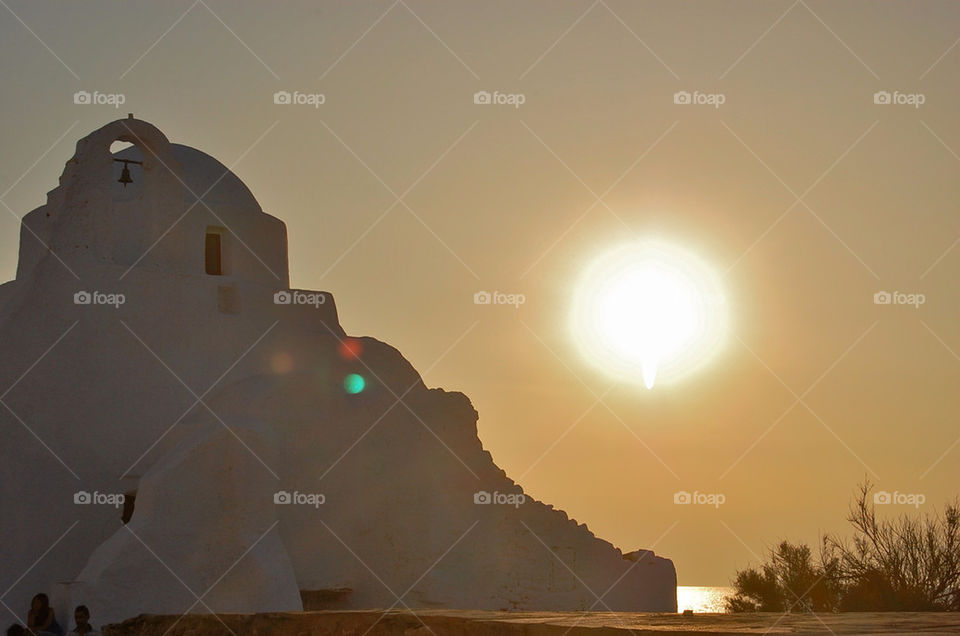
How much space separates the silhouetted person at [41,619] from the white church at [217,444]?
129mm

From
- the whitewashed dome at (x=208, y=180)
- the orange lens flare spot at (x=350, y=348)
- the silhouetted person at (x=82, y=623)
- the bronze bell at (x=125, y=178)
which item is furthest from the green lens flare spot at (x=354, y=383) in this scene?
the silhouetted person at (x=82, y=623)

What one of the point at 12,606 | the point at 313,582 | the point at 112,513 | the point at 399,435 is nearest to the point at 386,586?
the point at 313,582

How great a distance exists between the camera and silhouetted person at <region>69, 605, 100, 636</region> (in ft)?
43.9

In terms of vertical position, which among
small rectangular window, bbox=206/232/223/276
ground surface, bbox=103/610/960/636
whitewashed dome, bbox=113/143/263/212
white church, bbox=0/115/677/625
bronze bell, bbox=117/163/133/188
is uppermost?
whitewashed dome, bbox=113/143/263/212

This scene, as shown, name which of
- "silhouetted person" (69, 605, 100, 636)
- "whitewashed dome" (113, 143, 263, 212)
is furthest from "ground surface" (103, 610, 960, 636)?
"whitewashed dome" (113, 143, 263, 212)

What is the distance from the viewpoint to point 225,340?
17484 mm

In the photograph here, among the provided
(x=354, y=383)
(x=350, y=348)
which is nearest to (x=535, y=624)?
(x=354, y=383)

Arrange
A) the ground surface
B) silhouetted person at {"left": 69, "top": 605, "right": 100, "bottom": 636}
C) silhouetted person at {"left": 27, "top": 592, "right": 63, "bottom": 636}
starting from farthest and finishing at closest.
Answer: silhouetted person at {"left": 27, "top": 592, "right": 63, "bottom": 636}
silhouetted person at {"left": 69, "top": 605, "right": 100, "bottom": 636}
the ground surface

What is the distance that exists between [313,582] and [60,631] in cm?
384

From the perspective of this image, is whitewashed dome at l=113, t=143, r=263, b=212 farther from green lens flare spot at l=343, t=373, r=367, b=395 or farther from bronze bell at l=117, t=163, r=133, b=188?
green lens flare spot at l=343, t=373, r=367, b=395

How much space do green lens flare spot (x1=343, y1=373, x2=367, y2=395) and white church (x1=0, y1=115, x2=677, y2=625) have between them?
0.17 ft

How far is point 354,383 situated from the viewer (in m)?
18.7

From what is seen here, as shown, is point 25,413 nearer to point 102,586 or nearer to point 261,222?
point 102,586

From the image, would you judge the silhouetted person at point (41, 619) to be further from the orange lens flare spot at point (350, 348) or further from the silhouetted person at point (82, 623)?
the orange lens flare spot at point (350, 348)
